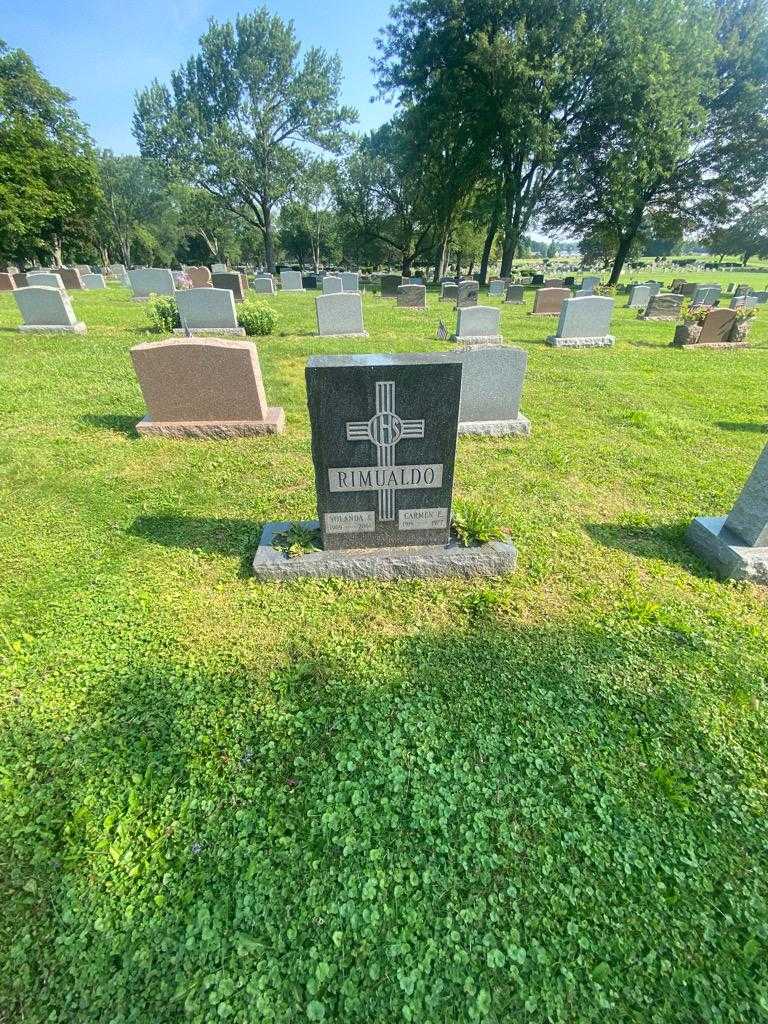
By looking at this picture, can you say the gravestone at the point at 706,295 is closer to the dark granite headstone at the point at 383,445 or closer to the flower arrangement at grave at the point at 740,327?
the flower arrangement at grave at the point at 740,327

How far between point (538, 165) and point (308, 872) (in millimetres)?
33005

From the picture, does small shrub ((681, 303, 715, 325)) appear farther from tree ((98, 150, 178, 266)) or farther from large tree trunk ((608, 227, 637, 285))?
tree ((98, 150, 178, 266))

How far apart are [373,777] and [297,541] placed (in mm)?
1726

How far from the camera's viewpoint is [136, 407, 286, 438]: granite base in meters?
5.58

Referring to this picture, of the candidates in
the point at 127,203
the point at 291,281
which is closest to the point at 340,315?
the point at 291,281

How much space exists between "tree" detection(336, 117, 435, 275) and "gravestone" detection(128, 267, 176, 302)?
19547 millimetres

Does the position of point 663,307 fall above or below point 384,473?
below

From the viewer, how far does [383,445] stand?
3.09 meters

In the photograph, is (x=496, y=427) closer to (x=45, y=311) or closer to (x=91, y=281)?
(x=45, y=311)

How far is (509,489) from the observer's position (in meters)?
4.73

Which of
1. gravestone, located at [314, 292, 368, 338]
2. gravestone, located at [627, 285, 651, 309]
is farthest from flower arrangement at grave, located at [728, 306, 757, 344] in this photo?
gravestone, located at [314, 292, 368, 338]

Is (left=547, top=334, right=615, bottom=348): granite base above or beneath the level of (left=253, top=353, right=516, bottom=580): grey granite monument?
beneath

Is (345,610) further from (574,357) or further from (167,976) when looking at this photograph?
(574,357)

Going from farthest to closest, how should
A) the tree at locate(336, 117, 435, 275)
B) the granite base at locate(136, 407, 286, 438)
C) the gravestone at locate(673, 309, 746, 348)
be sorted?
the tree at locate(336, 117, 435, 275) → the gravestone at locate(673, 309, 746, 348) → the granite base at locate(136, 407, 286, 438)
